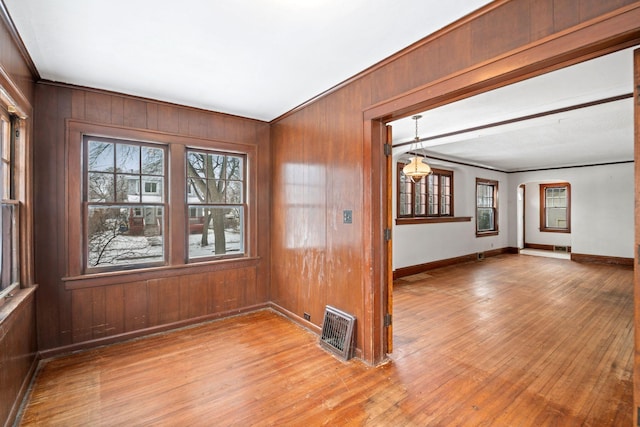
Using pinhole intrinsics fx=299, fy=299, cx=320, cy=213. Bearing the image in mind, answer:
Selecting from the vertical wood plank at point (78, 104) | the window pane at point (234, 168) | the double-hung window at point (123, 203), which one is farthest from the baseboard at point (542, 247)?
the vertical wood plank at point (78, 104)

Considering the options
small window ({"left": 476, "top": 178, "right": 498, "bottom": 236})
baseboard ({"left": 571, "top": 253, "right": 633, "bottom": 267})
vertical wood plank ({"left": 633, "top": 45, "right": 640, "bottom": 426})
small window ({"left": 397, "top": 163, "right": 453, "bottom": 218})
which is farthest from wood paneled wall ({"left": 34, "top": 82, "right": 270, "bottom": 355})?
baseboard ({"left": 571, "top": 253, "right": 633, "bottom": 267})

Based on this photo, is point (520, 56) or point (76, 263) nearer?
point (520, 56)

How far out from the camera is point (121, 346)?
122 inches

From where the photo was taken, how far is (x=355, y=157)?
2873mm

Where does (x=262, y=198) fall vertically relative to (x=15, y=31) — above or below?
below

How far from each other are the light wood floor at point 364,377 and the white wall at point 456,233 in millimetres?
2300

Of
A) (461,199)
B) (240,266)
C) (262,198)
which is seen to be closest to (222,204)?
(262,198)

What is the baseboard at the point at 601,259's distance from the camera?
746 centimetres

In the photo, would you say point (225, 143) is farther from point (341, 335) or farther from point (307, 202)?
point (341, 335)

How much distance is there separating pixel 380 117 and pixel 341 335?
2085 millimetres

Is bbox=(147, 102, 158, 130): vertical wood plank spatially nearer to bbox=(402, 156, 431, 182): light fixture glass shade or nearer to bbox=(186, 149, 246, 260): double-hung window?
bbox=(186, 149, 246, 260): double-hung window

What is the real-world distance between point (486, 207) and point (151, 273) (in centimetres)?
871

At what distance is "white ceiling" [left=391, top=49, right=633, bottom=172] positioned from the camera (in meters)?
2.86

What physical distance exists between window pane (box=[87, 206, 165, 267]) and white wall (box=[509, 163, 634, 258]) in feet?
33.0
